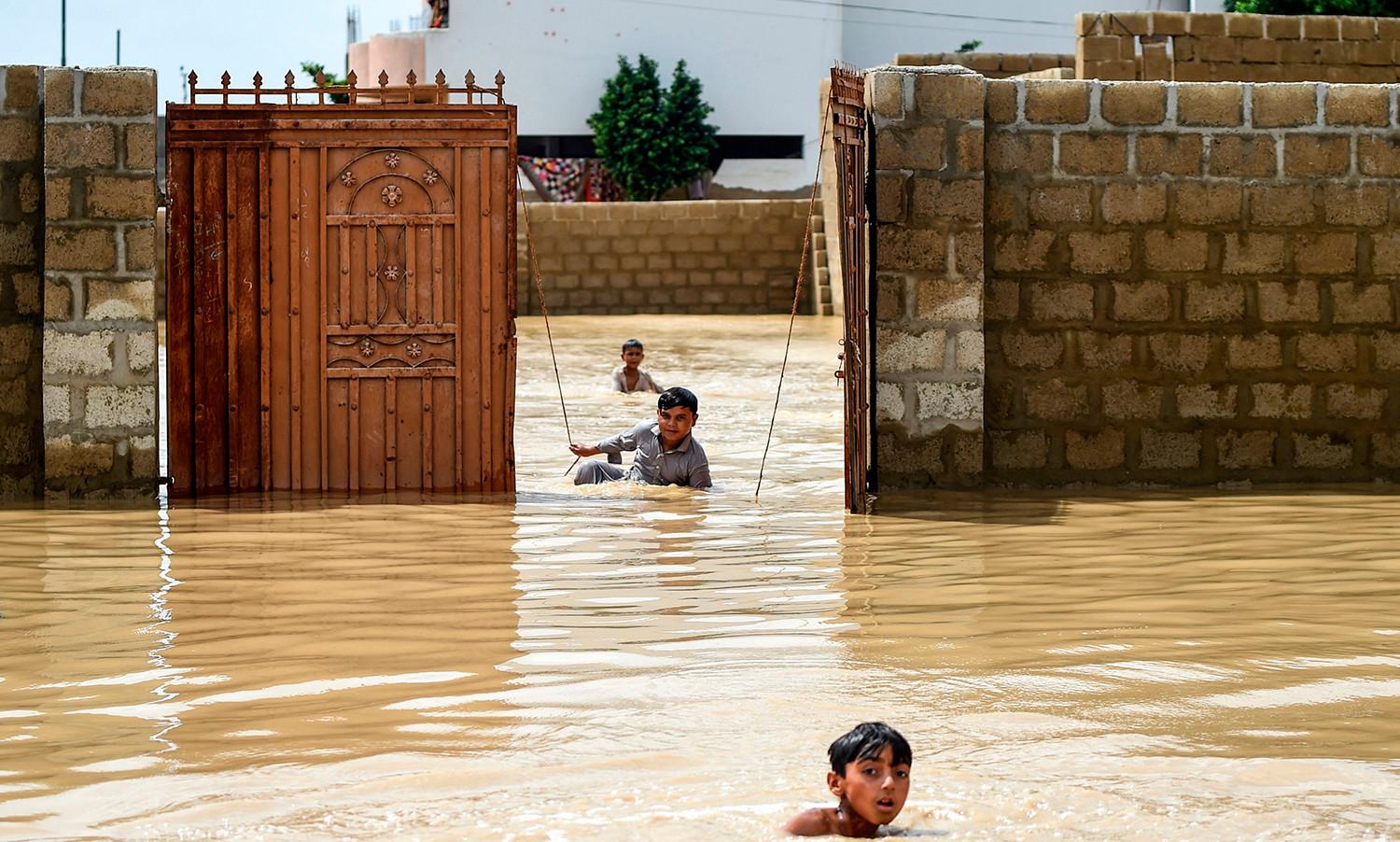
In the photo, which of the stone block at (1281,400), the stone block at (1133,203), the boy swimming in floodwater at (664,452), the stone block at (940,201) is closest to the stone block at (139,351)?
the boy swimming in floodwater at (664,452)

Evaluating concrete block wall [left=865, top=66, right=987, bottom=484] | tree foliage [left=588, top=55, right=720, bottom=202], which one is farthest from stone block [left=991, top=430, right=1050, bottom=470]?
tree foliage [left=588, top=55, right=720, bottom=202]

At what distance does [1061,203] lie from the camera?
998 cm

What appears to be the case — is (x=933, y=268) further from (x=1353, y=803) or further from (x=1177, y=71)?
(x=1177, y=71)

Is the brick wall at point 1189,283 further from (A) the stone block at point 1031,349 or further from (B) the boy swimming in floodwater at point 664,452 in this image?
(B) the boy swimming in floodwater at point 664,452

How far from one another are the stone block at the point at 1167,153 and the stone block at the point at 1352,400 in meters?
1.49

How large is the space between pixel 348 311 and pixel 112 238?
1.29 metres

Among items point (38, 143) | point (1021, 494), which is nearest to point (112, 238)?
point (38, 143)

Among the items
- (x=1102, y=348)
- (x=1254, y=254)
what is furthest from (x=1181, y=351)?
(x=1254, y=254)

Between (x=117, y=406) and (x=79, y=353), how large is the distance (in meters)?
0.34

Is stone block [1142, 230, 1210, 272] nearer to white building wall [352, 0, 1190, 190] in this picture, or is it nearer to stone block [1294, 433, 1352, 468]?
stone block [1294, 433, 1352, 468]

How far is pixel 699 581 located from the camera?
739 centimetres

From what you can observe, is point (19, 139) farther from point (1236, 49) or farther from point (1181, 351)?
point (1236, 49)

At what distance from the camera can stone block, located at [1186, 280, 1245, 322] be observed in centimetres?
1006

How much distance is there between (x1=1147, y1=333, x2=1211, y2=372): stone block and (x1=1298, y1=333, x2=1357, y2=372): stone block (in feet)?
1.76
